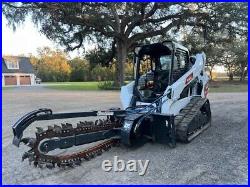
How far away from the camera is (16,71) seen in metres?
51.3

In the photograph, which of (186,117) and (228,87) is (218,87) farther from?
(186,117)

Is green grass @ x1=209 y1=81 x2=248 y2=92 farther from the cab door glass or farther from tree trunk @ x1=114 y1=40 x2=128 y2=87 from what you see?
the cab door glass

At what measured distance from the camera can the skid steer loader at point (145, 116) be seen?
4566 millimetres

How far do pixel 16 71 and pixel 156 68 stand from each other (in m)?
48.4

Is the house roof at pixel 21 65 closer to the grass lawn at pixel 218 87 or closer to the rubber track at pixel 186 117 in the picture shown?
the grass lawn at pixel 218 87

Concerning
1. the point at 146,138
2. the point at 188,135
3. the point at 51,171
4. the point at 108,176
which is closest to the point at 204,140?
the point at 188,135

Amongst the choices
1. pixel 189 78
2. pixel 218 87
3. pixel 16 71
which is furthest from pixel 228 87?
pixel 16 71

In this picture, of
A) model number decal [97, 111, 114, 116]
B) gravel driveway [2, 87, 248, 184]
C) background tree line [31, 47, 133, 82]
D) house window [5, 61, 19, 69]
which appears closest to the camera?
gravel driveway [2, 87, 248, 184]

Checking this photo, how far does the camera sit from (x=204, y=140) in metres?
6.39

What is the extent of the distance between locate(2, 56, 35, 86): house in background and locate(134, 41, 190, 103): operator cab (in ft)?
153

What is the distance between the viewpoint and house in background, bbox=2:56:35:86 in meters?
50.0

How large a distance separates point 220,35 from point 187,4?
5597mm

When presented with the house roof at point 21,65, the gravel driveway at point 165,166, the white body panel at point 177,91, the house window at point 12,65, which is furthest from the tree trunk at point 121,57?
the house window at point 12,65

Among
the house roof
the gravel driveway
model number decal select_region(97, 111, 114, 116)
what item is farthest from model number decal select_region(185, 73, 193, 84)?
the house roof
